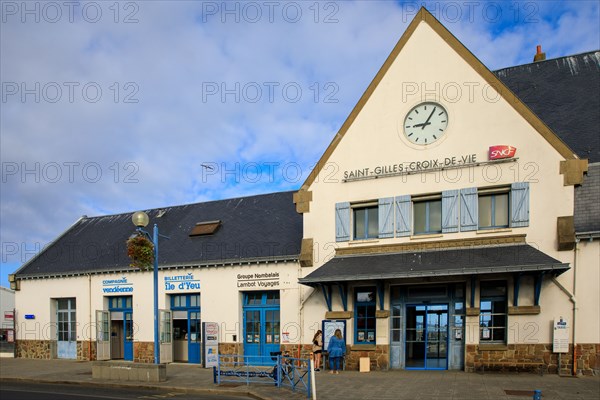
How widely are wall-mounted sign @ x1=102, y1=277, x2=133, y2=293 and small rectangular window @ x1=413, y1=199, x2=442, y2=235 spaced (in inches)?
522

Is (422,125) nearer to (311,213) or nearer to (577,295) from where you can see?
(311,213)

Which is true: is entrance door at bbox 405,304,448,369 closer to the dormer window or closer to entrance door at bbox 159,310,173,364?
the dormer window

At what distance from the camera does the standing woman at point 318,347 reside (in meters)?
17.4

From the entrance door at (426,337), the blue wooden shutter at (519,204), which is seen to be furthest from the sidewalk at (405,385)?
the blue wooden shutter at (519,204)

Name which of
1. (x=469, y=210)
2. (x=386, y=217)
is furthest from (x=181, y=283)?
(x=469, y=210)

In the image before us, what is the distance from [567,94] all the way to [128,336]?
68.8 feet

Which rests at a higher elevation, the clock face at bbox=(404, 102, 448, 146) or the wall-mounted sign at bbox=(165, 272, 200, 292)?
the clock face at bbox=(404, 102, 448, 146)

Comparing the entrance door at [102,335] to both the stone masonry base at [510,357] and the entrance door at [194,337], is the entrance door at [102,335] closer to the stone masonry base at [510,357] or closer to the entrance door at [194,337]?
the entrance door at [194,337]

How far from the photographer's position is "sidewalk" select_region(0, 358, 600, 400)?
12.3m

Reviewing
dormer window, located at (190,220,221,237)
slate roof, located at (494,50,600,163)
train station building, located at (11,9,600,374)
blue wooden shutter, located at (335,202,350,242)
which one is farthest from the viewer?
dormer window, located at (190,220,221,237)

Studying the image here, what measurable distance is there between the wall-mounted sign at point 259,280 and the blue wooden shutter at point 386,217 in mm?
4618

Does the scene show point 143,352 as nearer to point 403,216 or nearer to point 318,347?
point 318,347

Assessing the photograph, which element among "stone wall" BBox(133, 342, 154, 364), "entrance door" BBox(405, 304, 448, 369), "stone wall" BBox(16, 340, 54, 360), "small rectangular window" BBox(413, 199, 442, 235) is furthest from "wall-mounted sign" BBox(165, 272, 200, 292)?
"small rectangular window" BBox(413, 199, 442, 235)

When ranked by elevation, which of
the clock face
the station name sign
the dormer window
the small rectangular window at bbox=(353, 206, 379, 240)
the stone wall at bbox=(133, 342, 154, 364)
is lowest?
the stone wall at bbox=(133, 342, 154, 364)
